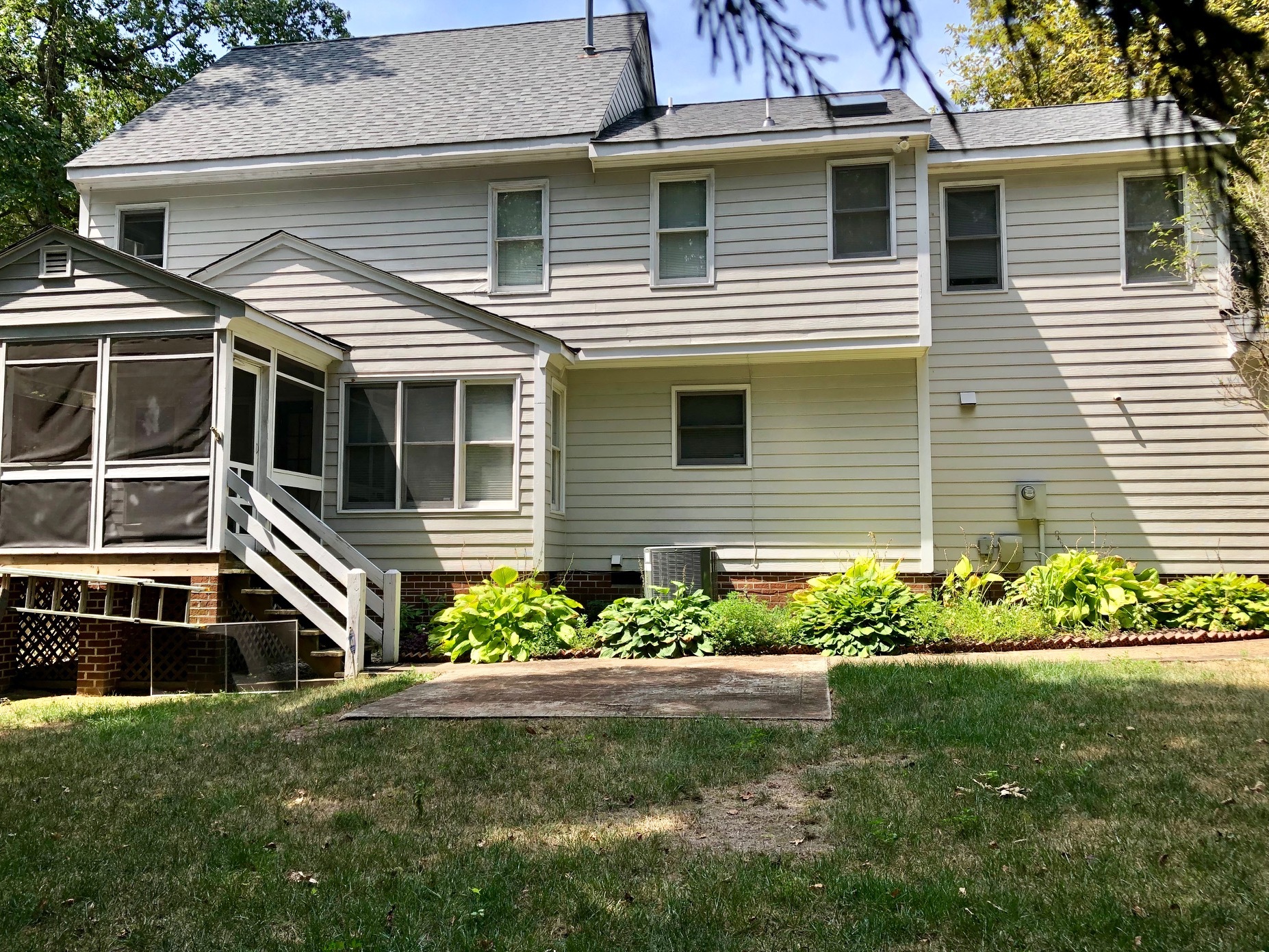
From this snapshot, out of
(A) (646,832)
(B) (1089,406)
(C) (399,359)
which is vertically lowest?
(A) (646,832)

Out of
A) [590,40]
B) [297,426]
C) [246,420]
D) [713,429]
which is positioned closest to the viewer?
[246,420]

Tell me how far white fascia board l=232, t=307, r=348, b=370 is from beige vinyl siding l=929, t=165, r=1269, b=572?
737 cm

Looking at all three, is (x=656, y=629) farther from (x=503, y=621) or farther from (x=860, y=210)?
(x=860, y=210)

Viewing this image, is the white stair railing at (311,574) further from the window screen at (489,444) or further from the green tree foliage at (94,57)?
the green tree foliage at (94,57)

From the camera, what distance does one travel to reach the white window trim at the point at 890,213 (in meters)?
11.9

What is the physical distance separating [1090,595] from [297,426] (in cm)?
865

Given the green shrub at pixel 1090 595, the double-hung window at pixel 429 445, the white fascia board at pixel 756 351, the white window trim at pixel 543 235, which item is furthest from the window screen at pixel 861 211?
the double-hung window at pixel 429 445

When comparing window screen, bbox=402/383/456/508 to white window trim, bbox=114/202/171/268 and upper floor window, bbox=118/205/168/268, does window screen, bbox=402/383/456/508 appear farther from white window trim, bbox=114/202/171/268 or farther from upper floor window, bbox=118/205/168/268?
upper floor window, bbox=118/205/168/268

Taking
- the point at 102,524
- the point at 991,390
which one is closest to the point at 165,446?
the point at 102,524

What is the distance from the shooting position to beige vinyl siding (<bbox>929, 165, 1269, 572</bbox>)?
12148mm

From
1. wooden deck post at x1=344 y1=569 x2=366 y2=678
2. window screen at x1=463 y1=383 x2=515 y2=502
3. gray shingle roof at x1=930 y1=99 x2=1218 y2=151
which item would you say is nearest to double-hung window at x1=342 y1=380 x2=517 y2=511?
window screen at x1=463 y1=383 x2=515 y2=502

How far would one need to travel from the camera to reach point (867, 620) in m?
9.60

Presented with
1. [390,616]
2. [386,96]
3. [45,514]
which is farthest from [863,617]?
[386,96]

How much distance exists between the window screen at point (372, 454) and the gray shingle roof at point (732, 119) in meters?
4.11
